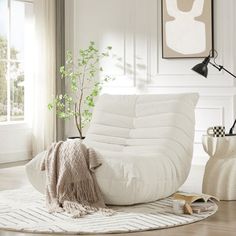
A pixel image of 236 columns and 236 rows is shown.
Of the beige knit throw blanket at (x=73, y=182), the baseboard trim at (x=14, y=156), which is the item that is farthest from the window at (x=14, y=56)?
the beige knit throw blanket at (x=73, y=182)

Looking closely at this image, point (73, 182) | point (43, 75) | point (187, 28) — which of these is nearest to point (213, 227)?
point (73, 182)

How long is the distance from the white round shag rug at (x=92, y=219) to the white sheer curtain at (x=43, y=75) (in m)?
2.94

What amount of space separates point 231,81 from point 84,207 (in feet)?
9.64

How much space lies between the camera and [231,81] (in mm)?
6512

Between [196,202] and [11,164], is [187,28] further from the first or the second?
[196,202]

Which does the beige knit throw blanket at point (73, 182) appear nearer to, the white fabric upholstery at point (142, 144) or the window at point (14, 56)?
the white fabric upholstery at point (142, 144)

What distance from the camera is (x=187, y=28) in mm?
6738

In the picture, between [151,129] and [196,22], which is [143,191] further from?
[196,22]

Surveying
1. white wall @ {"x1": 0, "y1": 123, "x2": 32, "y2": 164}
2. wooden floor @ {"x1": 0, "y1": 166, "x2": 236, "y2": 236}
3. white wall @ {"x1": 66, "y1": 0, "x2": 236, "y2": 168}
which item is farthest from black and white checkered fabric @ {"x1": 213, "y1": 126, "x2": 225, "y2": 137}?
white wall @ {"x1": 0, "y1": 123, "x2": 32, "y2": 164}

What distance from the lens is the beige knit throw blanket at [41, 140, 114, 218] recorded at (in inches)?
164

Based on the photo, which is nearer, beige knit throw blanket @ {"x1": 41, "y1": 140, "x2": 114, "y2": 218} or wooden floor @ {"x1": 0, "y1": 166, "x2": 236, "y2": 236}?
wooden floor @ {"x1": 0, "y1": 166, "x2": 236, "y2": 236}

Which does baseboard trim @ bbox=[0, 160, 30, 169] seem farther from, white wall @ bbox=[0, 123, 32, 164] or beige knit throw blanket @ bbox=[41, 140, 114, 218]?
beige knit throw blanket @ bbox=[41, 140, 114, 218]

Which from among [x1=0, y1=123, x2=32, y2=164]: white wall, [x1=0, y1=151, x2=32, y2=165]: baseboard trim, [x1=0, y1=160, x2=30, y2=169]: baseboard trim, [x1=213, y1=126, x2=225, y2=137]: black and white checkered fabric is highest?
[x1=213, y1=126, x2=225, y2=137]: black and white checkered fabric

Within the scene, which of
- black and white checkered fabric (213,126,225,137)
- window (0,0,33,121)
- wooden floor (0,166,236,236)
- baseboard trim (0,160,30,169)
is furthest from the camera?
window (0,0,33,121)
